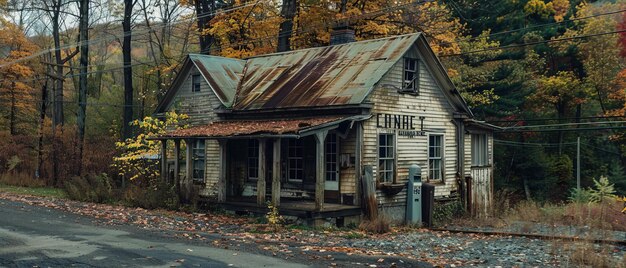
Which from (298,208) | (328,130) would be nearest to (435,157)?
(328,130)

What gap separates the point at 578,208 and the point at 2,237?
17.3 meters

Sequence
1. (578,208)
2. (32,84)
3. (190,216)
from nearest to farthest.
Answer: (190,216), (578,208), (32,84)

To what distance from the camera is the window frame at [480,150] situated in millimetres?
24625

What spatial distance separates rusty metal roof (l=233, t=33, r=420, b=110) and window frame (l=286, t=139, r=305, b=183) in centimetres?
141

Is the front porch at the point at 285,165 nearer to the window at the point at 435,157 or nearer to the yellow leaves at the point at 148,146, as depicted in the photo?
the yellow leaves at the point at 148,146

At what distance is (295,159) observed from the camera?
21.2m

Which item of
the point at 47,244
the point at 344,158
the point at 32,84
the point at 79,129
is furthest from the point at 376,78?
the point at 32,84

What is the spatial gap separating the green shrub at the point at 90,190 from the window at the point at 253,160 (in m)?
5.24

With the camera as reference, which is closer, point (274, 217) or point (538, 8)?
point (274, 217)

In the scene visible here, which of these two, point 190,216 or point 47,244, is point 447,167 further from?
point 47,244

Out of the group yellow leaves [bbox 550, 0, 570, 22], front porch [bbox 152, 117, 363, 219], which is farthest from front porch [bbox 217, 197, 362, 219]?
yellow leaves [bbox 550, 0, 570, 22]

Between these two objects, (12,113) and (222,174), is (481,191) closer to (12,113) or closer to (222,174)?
(222,174)

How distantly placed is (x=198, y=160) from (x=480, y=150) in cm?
1119

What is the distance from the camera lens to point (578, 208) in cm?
2084
